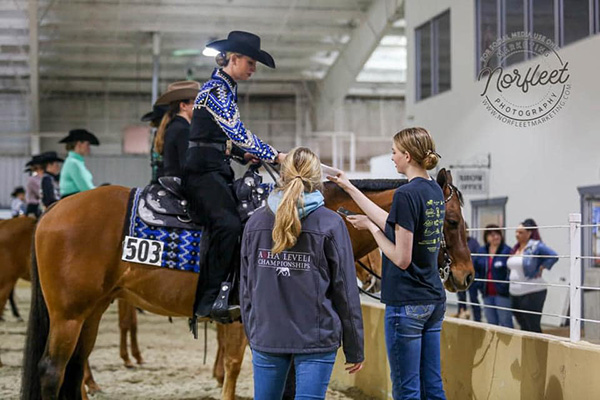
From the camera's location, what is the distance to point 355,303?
3207 millimetres

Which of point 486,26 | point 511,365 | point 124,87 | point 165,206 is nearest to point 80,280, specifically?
point 165,206

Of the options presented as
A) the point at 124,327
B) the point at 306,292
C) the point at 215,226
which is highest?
the point at 215,226

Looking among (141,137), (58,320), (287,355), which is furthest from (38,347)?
(141,137)

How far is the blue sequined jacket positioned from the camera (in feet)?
15.4

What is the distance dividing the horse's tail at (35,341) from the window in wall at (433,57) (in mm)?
12869

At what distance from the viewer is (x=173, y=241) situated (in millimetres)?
5117

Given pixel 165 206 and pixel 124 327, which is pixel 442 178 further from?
pixel 124 327

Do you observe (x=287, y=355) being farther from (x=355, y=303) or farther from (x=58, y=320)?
(x=58, y=320)

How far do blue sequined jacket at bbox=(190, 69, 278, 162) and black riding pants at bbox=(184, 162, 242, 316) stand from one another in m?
0.20

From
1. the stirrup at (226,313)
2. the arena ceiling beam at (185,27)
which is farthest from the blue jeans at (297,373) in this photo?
the arena ceiling beam at (185,27)

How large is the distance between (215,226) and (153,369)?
396cm

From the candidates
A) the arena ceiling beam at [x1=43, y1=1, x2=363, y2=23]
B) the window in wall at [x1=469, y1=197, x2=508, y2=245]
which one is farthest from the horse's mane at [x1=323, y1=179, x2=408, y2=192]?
the arena ceiling beam at [x1=43, y1=1, x2=363, y2=23]

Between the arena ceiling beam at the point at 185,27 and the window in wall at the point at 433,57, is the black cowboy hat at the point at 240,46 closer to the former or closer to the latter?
the window in wall at the point at 433,57

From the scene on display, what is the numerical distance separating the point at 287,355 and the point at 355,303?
1.14ft
